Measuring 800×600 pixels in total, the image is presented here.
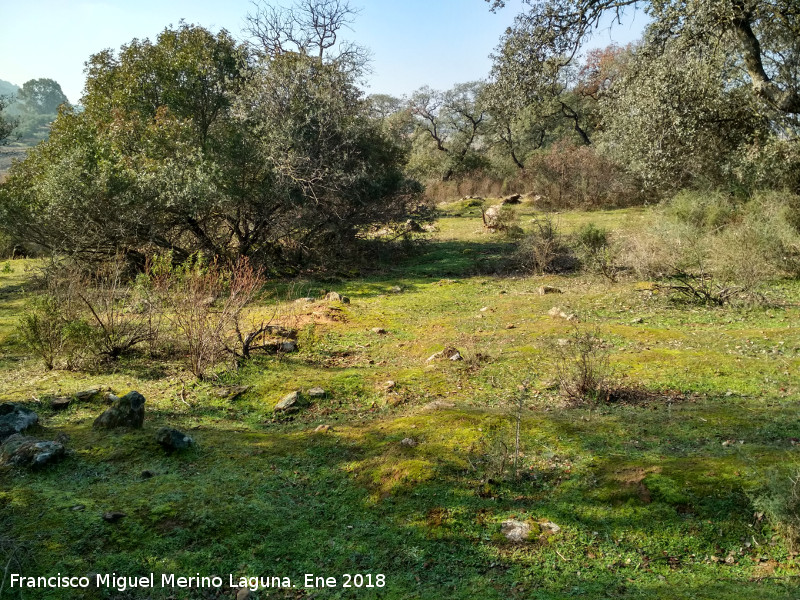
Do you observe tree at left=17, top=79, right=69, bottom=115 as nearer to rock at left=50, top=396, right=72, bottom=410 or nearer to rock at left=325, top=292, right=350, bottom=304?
rock at left=325, top=292, right=350, bottom=304

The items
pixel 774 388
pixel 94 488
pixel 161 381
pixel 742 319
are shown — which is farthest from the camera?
pixel 742 319

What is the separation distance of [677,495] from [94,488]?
13.6 feet

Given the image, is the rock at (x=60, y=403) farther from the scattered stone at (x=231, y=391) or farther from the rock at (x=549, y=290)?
the rock at (x=549, y=290)

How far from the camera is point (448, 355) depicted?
297 inches

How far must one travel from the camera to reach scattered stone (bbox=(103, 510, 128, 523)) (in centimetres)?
351

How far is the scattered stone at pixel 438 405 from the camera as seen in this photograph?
5.64 m

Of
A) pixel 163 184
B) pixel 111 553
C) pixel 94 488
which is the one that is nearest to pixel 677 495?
pixel 111 553

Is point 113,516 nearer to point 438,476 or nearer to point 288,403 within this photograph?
point 438,476

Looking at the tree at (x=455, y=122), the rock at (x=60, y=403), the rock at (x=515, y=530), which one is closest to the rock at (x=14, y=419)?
the rock at (x=60, y=403)

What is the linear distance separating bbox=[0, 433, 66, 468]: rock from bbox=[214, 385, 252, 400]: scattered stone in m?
2.16

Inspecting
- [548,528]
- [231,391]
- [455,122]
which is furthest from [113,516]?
[455,122]

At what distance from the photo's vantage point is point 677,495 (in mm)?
3545

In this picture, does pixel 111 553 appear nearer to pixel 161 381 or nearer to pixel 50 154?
pixel 161 381

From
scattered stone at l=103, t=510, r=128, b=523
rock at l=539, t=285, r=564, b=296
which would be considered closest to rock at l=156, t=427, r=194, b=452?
scattered stone at l=103, t=510, r=128, b=523
